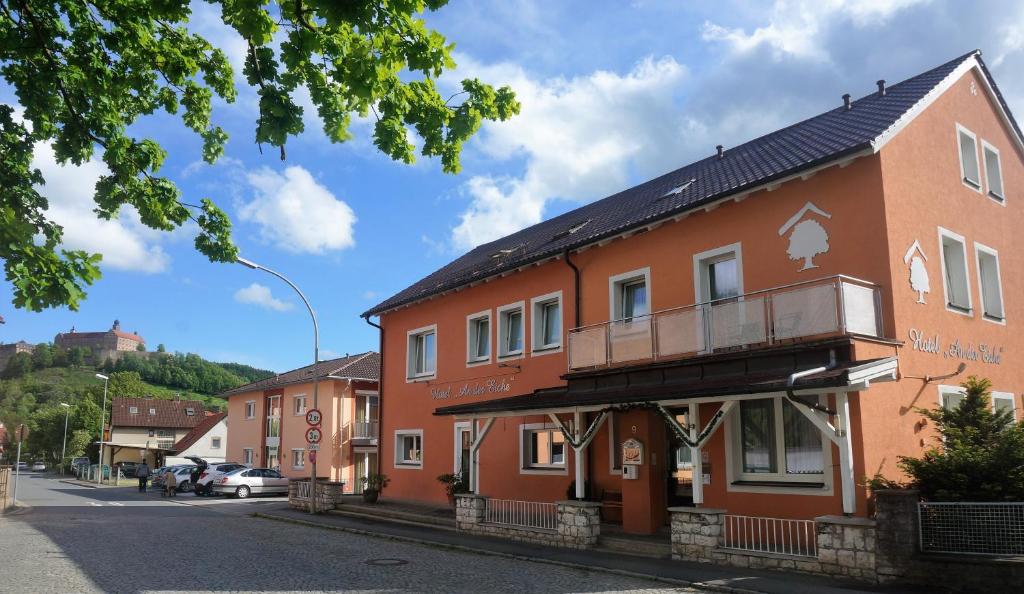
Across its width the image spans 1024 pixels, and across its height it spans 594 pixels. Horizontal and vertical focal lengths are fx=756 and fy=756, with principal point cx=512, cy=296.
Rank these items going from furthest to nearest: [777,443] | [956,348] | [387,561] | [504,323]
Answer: [504,323] < [956,348] < [777,443] < [387,561]

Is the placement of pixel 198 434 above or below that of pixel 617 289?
below

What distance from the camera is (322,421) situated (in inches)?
1335

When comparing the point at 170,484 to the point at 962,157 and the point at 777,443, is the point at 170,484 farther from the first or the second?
the point at 962,157

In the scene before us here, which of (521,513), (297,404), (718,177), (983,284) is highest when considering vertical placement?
(718,177)

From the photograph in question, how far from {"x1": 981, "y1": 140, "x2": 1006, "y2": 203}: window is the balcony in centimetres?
629

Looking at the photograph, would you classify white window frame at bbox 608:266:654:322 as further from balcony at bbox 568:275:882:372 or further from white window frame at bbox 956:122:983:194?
white window frame at bbox 956:122:983:194

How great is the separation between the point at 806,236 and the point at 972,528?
17.8 ft

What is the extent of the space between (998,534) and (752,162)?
9.13 m

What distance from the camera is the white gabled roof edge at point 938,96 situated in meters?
12.7

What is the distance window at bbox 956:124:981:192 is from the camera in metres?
15.3

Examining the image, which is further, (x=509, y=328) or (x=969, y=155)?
(x=509, y=328)

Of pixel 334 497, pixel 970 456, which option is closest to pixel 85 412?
pixel 334 497

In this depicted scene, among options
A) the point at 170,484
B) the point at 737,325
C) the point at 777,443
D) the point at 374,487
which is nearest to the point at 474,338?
the point at 374,487

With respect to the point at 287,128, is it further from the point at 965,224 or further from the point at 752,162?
the point at 965,224
